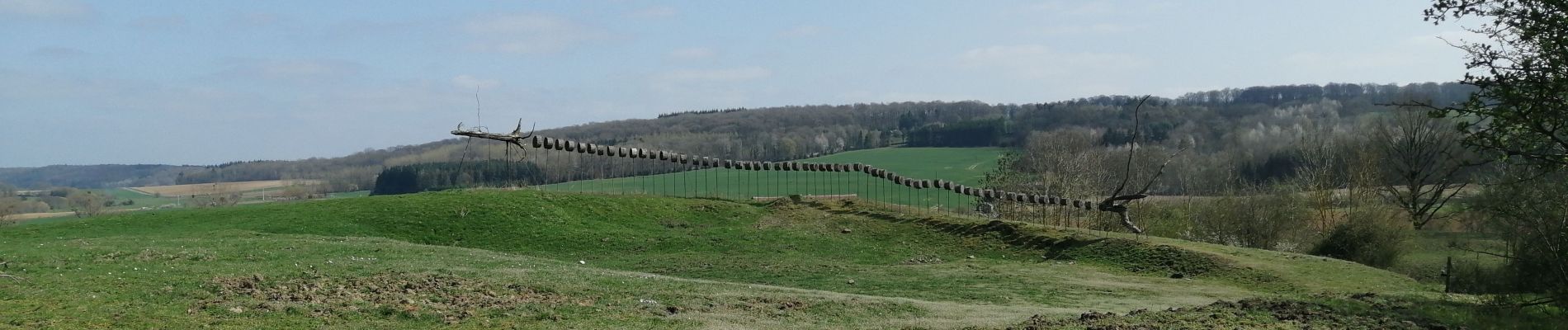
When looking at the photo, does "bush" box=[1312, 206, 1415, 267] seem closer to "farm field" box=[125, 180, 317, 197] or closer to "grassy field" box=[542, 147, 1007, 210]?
"grassy field" box=[542, 147, 1007, 210]

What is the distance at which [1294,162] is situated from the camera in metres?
93.5

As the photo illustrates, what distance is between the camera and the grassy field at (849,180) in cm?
6788

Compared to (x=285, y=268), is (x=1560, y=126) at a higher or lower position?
higher

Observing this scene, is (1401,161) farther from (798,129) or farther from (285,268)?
(798,129)

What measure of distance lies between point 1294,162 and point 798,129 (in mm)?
96988

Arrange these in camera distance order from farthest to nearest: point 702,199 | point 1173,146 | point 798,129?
point 798,129
point 1173,146
point 702,199

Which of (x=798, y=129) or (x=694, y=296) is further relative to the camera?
(x=798, y=129)

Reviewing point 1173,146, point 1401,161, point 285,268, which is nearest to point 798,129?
point 1173,146

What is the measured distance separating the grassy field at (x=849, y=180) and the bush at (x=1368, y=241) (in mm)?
22527

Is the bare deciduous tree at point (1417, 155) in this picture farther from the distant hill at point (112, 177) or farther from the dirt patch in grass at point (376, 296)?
the distant hill at point (112, 177)

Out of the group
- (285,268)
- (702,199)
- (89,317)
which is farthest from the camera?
(702,199)

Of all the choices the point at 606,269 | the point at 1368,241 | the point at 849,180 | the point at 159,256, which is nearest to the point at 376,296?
the point at 159,256

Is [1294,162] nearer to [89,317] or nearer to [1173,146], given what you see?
[1173,146]

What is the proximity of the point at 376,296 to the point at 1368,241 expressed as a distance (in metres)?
35.1
